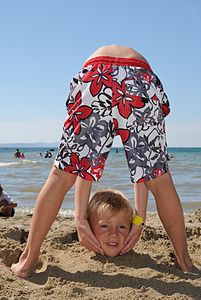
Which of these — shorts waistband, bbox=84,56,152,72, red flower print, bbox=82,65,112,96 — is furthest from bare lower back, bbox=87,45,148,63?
red flower print, bbox=82,65,112,96

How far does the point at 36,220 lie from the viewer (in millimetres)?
2617

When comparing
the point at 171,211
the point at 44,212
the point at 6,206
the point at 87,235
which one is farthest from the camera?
the point at 6,206

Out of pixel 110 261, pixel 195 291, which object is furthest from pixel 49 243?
pixel 195 291

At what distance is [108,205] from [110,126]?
0.59m

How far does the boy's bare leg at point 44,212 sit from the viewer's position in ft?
8.56

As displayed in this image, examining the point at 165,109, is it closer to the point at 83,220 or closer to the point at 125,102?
the point at 125,102

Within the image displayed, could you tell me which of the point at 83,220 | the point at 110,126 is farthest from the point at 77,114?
the point at 83,220

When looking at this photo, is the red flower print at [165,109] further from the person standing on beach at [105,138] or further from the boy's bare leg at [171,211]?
the boy's bare leg at [171,211]

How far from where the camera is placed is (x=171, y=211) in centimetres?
273

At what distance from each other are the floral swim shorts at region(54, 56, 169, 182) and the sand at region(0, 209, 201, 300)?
0.56 meters

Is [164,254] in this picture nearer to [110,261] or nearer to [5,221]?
[110,261]

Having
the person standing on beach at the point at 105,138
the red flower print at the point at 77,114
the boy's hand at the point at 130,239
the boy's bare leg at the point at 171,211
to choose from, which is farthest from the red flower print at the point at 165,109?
the boy's hand at the point at 130,239

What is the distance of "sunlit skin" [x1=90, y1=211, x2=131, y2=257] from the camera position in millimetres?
2922

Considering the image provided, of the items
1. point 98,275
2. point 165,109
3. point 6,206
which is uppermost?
point 165,109
